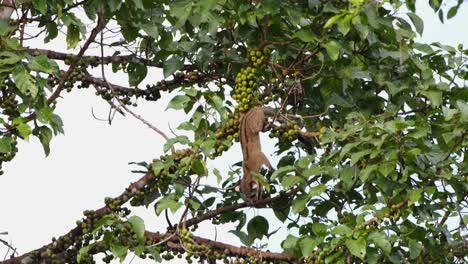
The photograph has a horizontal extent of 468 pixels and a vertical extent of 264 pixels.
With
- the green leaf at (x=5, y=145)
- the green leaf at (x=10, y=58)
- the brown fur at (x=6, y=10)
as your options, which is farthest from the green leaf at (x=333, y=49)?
the brown fur at (x=6, y=10)

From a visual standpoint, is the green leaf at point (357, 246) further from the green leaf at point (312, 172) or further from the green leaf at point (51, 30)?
the green leaf at point (51, 30)

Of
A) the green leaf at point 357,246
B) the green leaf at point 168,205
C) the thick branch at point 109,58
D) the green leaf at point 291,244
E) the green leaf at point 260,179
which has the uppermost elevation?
the thick branch at point 109,58

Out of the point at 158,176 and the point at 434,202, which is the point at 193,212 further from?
the point at 434,202

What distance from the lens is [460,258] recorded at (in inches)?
199

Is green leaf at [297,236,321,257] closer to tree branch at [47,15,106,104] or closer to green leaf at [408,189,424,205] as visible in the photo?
green leaf at [408,189,424,205]

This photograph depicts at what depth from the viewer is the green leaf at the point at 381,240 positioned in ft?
14.1

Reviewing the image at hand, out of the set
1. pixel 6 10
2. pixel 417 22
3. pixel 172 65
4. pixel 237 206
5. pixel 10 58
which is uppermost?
pixel 6 10

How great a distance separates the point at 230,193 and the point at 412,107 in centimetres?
102

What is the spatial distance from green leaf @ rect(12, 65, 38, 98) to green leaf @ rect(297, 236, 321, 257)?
1.32 metres

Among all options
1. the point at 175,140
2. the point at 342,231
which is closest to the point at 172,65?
the point at 175,140

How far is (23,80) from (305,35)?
4.13ft

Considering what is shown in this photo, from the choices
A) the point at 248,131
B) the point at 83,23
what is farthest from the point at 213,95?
the point at 83,23

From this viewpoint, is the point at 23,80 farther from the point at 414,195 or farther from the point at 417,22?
the point at 417,22

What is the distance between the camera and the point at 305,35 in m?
4.59
